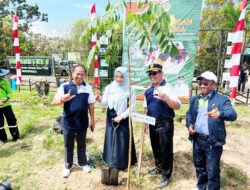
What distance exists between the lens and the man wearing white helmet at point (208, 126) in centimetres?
204

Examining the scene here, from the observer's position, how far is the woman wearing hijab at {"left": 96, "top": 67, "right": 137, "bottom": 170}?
271cm

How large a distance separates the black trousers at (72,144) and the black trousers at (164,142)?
1153mm

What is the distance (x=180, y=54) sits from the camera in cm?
617

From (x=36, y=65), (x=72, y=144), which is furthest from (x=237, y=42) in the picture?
(x=36, y=65)

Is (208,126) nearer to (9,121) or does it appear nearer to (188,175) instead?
(188,175)

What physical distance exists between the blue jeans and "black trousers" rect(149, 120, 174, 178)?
1.17ft

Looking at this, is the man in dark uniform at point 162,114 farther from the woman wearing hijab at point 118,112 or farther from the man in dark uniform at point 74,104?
the man in dark uniform at point 74,104

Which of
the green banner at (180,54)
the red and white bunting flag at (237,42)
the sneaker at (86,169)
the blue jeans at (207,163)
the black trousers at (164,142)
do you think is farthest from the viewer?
the green banner at (180,54)

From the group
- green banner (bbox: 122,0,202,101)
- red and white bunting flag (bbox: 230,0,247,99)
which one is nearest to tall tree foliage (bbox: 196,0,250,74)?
green banner (bbox: 122,0,202,101)

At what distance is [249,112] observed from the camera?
673cm

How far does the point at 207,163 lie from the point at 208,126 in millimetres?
510

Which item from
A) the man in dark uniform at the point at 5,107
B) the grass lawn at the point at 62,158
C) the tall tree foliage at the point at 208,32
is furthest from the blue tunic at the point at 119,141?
the tall tree foliage at the point at 208,32

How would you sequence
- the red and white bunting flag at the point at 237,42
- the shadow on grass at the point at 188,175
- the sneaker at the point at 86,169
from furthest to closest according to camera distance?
the red and white bunting flag at the point at 237,42
the sneaker at the point at 86,169
the shadow on grass at the point at 188,175

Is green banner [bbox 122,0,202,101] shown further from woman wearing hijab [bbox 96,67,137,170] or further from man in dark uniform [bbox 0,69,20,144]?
man in dark uniform [bbox 0,69,20,144]
